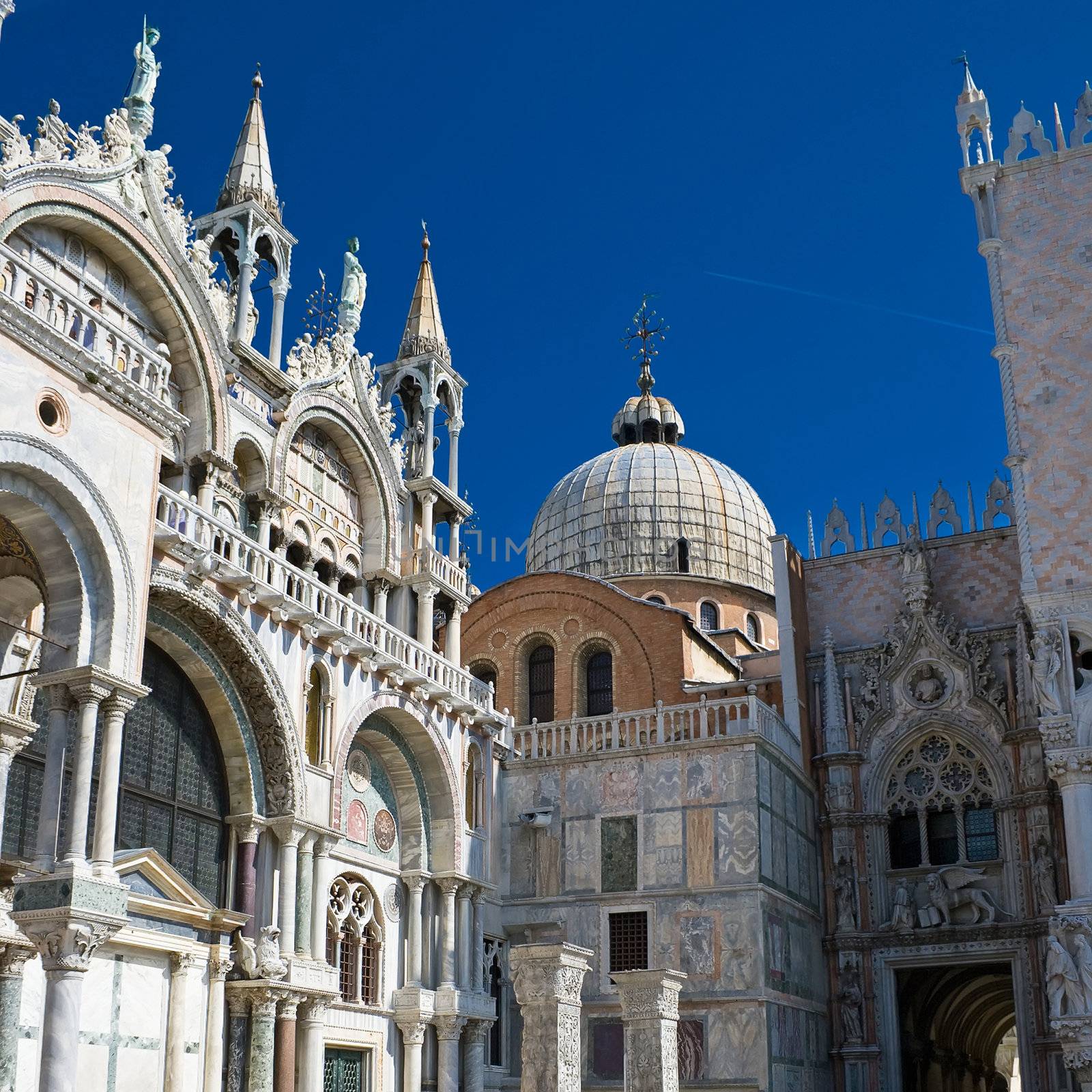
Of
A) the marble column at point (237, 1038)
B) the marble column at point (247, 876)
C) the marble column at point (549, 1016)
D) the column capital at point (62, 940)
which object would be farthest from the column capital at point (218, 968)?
the column capital at point (62, 940)

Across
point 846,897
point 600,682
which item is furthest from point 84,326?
point 600,682

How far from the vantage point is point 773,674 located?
3192cm

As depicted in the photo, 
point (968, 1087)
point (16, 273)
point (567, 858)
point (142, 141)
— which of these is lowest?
point (968, 1087)

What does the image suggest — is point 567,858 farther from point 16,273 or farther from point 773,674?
point 16,273

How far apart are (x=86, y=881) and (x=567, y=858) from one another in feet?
38.3

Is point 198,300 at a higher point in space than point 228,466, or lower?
higher

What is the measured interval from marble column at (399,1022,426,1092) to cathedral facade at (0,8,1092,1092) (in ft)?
0.17

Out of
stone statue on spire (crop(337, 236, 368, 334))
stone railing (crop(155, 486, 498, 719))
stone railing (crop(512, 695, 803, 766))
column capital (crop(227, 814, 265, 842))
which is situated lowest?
column capital (crop(227, 814, 265, 842))

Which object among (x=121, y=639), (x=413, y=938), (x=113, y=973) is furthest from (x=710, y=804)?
(x=121, y=639)

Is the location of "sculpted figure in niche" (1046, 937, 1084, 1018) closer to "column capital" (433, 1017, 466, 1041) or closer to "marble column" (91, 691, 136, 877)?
"column capital" (433, 1017, 466, 1041)

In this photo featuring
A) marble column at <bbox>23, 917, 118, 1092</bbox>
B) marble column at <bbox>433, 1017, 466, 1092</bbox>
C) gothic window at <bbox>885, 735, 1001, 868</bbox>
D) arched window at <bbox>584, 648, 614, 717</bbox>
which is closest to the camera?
marble column at <bbox>23, 917, 118, 1092</bbox>

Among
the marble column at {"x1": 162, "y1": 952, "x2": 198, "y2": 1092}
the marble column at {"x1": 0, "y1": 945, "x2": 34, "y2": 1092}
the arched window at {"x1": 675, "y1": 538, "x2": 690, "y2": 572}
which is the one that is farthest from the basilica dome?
the marble column at {"x1": 0, "y1": 945, "x2": 34, "y2": 1092}

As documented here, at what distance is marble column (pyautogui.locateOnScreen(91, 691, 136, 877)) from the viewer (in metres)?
12.5

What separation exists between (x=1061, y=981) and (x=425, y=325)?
1485cm
